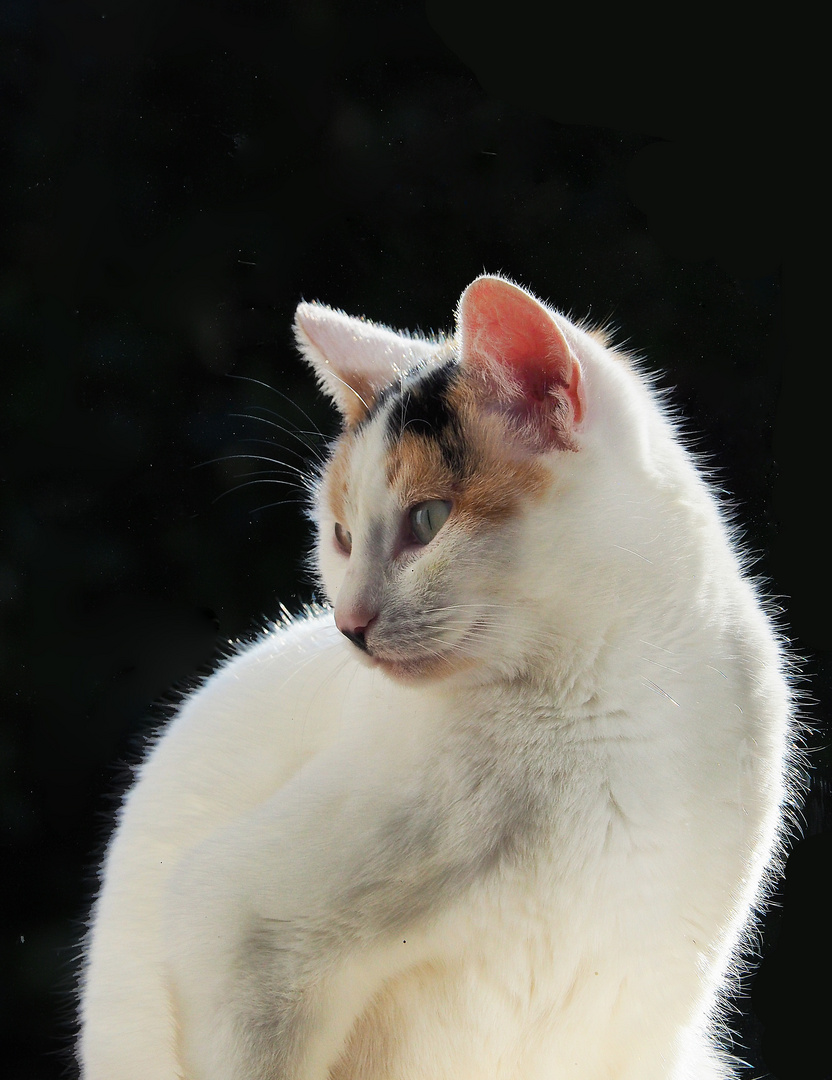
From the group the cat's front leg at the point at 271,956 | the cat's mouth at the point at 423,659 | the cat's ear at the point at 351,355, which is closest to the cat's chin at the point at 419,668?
the cat's mouth at the point at 423,659

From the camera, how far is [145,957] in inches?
30.2

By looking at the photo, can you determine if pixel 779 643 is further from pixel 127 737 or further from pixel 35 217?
pixel 35 217

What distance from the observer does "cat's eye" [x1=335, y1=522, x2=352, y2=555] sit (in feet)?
2.53

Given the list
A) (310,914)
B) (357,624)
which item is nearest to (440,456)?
(357,624)

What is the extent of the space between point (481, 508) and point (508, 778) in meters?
0.17

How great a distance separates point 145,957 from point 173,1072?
0.28 feet

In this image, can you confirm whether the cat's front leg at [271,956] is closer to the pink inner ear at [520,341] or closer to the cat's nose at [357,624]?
the cat's nose at [357,624]

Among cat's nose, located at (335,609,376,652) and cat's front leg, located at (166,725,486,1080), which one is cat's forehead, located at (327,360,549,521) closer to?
cat's nose, located at (335,609,376,652)

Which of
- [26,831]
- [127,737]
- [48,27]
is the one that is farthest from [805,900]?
[48,27]

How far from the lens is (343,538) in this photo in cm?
78

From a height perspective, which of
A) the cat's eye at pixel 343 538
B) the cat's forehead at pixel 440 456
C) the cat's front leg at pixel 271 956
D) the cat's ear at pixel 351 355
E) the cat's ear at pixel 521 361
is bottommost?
the cat's front leg at pixel 271 956

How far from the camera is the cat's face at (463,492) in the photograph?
63cm

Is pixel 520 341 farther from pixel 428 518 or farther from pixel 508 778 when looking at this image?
pixel 508 778

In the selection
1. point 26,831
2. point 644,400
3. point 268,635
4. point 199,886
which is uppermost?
point 644,400
